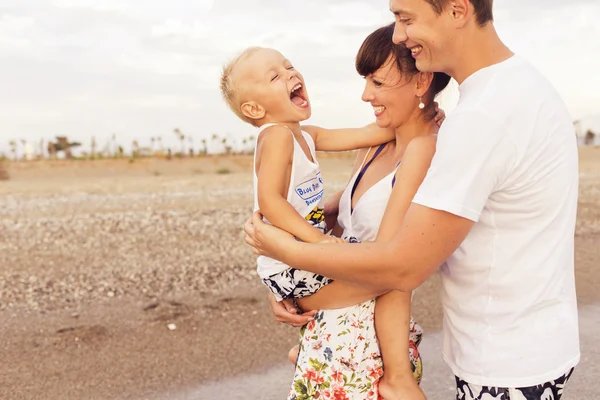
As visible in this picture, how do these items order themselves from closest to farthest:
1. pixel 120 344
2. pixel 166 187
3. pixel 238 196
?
pixel 120 344
pixel 238 196
pixel 166 187

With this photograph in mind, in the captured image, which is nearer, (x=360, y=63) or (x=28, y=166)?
(x=360, y=63)

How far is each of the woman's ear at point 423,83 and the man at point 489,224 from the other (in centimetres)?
42

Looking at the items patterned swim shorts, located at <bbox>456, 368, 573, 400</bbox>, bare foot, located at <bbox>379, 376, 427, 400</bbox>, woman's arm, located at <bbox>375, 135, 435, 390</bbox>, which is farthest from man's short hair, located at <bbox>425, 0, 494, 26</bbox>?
bare foot, located at <bbox>379, 376, 427, 400</bbox>

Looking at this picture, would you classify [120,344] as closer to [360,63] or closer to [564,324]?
[360,63]

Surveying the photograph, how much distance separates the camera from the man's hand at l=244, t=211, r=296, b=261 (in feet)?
7.47

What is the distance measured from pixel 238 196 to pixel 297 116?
14.3 meters

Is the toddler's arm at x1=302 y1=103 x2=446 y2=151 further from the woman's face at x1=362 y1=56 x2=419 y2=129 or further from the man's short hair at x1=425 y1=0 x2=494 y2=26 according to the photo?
the man's short hair at x1=425 y1=0 x2=494 y2=26

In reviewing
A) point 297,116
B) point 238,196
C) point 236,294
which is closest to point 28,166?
point 238,196

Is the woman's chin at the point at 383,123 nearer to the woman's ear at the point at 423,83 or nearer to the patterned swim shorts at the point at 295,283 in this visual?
the woman's ear at the point at 423,83

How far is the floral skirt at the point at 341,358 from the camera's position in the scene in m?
2.42

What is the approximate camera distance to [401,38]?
2.09 m

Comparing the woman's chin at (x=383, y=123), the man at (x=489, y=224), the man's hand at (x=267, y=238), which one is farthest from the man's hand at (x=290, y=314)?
the woman's chin at (x=383, y=123)

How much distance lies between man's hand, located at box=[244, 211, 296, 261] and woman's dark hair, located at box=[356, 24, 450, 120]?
72 cm

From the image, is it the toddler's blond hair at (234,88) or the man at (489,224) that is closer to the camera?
the man at (489,224)
